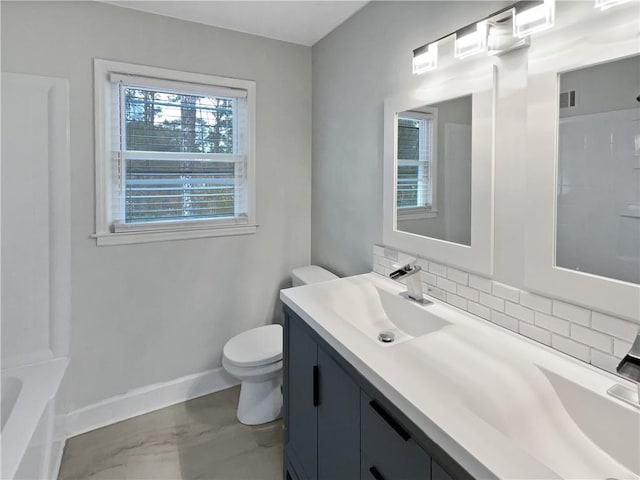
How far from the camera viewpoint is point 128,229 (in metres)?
2.18

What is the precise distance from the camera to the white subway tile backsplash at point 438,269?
5.16 feet

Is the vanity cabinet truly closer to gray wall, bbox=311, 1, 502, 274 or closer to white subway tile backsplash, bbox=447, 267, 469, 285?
white subway tile backsplash, bbox=447, 267, 469, 285

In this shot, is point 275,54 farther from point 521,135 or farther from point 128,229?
point 521,135

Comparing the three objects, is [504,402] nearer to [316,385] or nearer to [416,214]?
[316,385]

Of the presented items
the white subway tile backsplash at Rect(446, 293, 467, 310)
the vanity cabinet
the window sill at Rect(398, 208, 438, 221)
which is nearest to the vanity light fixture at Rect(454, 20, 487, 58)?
the window sill at Rect(398, 208, 438, 221)

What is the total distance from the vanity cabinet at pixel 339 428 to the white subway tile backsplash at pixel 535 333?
0.59 metres

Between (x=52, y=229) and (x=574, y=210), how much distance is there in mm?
2369

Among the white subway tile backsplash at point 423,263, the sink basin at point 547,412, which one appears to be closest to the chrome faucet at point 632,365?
the sink basin at point 547,412

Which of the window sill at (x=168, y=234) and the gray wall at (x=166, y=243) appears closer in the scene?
the gray wall at (x=166, y=243)

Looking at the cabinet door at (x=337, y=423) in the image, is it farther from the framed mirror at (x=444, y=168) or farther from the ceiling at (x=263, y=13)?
the ceiling at (x=263, y=13)

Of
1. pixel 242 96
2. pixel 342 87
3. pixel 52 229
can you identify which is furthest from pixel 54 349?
pixel 342 87

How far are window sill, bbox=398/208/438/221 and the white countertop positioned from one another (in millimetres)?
584

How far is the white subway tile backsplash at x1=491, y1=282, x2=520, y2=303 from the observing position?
4.15 feet

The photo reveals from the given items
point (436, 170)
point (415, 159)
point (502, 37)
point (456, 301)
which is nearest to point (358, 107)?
point (415, 159)
